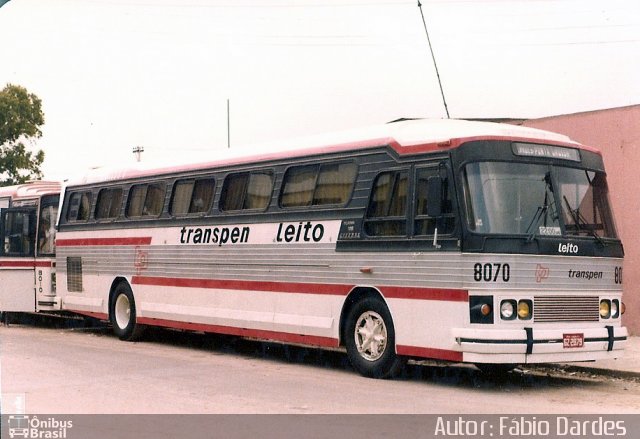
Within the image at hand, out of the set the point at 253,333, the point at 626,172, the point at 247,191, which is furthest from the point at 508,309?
the point at 626,172

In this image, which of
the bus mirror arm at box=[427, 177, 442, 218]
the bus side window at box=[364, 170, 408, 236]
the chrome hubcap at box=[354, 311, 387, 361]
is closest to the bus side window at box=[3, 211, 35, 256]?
the chrome hubcap at box=[354, 311, 387, 361]

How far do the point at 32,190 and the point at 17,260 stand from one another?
1.62 m

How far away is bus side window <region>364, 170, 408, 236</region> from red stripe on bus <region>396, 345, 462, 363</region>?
1410 mm

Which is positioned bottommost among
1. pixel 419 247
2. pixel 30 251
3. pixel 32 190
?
pixel 419 247

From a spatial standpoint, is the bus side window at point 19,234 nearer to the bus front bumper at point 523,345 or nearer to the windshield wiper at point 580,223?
the bus front bumper at point 523,345

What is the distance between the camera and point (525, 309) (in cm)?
1198

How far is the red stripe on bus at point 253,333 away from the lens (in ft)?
46.3

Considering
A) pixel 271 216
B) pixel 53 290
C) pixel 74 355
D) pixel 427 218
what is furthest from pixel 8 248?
pixel 427 218

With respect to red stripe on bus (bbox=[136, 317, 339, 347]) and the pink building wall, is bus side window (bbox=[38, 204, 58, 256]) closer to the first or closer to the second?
red stripe on bus (bbox=[136, 317, 339, 347])

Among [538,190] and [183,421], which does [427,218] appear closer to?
[538,190]

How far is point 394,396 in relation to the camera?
448 inches

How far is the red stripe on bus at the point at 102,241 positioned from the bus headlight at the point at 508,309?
26.6 feet

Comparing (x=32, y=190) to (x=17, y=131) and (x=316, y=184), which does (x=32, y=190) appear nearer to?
(x=316, y=184)

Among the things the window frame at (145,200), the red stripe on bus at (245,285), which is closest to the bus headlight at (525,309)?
the red stripe on bus at (245,285)
